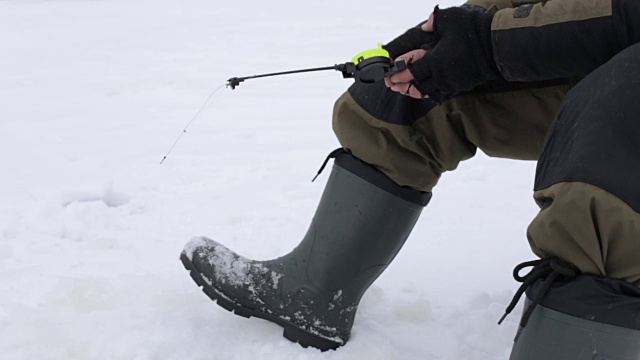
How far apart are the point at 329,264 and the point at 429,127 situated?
37 centimetres

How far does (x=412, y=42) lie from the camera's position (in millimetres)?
1530

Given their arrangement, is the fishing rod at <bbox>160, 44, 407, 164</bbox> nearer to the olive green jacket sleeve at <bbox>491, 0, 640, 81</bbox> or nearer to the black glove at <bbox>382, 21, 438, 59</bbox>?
the black glove at <bbox>382, 21, 438, 59</bbox>

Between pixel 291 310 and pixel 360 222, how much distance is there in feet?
0.88

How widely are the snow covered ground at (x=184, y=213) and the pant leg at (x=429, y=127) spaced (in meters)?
0.44

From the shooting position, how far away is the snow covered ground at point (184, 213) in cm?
178

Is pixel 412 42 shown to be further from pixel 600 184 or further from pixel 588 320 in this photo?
pixel 588 320

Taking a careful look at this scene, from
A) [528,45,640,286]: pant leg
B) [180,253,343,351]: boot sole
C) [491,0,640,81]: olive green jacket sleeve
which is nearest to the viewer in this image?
[528,45,640,286]: pant leg

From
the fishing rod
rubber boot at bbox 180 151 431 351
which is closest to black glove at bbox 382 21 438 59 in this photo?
the fishing rod

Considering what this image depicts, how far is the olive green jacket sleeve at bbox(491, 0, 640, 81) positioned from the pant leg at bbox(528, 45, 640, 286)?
79 millimetres

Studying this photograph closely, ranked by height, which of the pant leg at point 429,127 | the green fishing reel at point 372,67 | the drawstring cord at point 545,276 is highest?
the green fishing reel at point 372,67

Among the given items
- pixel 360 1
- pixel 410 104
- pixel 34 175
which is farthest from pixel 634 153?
pixel 360 1

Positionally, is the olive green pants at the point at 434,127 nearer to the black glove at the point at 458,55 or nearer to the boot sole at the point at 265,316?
the black glove at the point at 458,55

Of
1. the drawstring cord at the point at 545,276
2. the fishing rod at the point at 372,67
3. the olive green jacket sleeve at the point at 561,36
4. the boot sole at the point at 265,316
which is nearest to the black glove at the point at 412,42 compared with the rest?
the fishing rod at the point at 372,67

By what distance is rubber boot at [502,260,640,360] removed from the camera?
3.74ft
